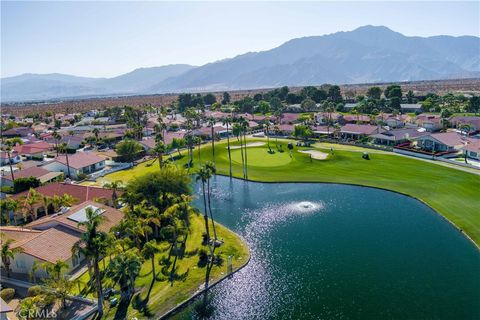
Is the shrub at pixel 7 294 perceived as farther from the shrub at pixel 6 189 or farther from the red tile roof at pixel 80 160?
the red tile roof at pixel 80 160

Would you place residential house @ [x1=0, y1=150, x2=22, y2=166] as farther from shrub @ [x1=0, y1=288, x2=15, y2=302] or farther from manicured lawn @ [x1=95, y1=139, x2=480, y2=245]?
shrub @ [x1=0, y1=288, x2=15, y2=302]

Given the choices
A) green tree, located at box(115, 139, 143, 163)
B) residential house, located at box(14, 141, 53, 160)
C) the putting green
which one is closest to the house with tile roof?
green tree, located at box(115, 139, 143, 163)

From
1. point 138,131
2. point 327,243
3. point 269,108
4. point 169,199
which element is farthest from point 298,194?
point 269,108

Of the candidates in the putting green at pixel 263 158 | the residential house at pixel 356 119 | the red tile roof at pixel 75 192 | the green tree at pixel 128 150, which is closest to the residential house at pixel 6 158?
the green tree at pixel 128 150

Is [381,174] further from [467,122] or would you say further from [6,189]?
[6,189]

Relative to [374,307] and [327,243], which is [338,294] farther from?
[327,243]

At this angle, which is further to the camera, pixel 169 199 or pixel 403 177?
pixel 403 177
